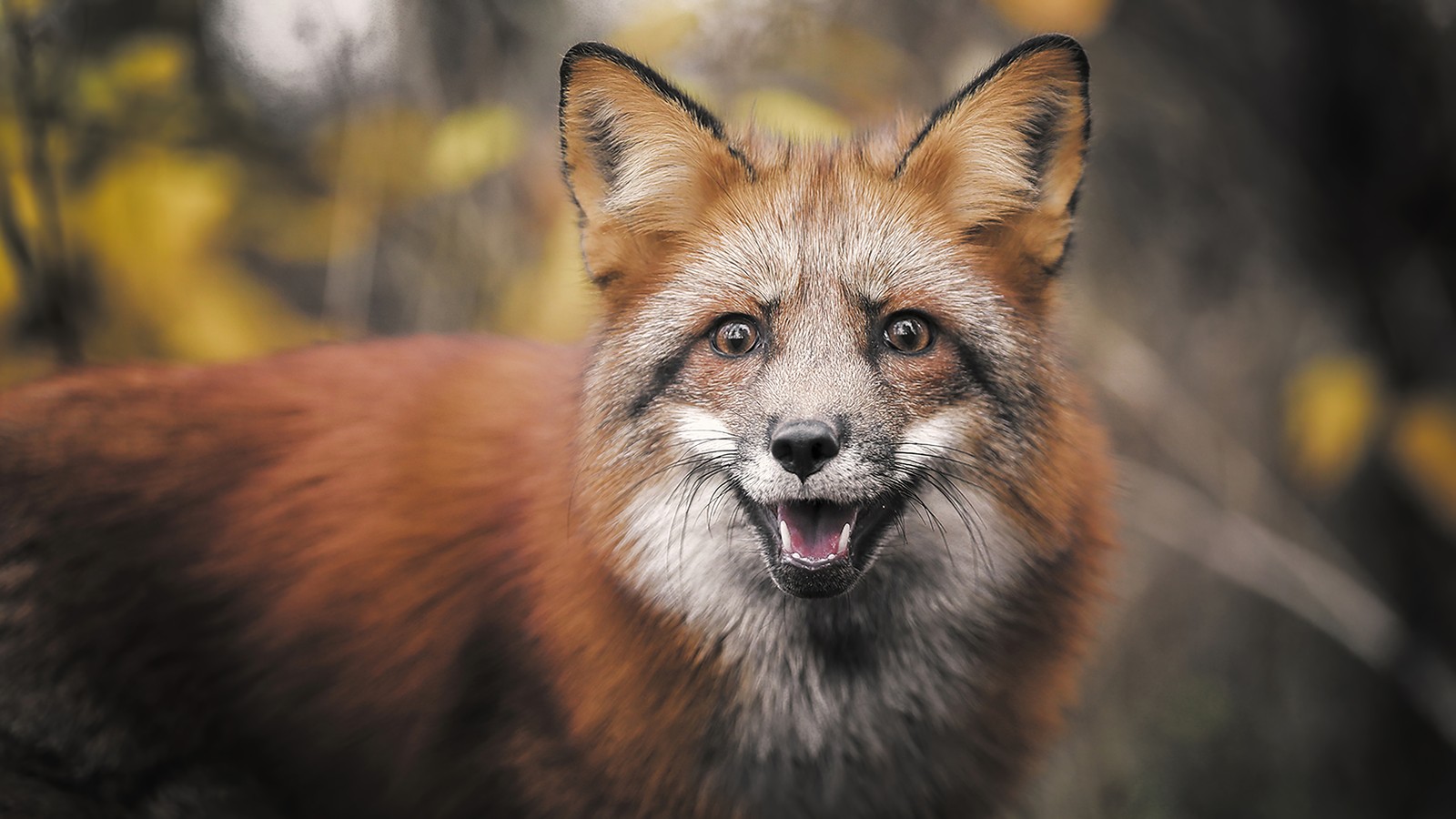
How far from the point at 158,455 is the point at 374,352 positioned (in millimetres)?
689

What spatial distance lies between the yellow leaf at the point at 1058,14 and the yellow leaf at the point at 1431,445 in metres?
2.08

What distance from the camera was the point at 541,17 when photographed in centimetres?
419

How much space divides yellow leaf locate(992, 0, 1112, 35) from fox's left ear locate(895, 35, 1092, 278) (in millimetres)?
1190

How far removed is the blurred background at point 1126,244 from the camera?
3.76m

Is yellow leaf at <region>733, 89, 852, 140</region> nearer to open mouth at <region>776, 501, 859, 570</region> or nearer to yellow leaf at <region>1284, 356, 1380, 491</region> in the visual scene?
open mouth at <region>776, 501, 859, 570</region>

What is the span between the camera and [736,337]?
2.34 meters

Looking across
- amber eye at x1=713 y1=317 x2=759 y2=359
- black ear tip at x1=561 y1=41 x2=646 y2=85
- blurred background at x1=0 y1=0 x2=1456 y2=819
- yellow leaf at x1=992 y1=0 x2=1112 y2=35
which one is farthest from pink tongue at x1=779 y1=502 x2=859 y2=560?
yellow leaf at x1=992 y1=0 x2=1112 y2=35

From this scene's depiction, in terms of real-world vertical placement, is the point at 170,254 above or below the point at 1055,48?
below

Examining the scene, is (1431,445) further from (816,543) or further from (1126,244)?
(816,543)

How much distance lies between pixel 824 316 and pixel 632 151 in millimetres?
676

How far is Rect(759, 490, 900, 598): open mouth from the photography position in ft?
7.01

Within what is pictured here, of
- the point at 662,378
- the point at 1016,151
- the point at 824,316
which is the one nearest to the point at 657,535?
the point at 662,378

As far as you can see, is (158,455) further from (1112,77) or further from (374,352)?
(1112,77)

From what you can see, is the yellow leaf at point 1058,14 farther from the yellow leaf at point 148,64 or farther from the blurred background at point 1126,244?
the yellow leaf at point 148,64
